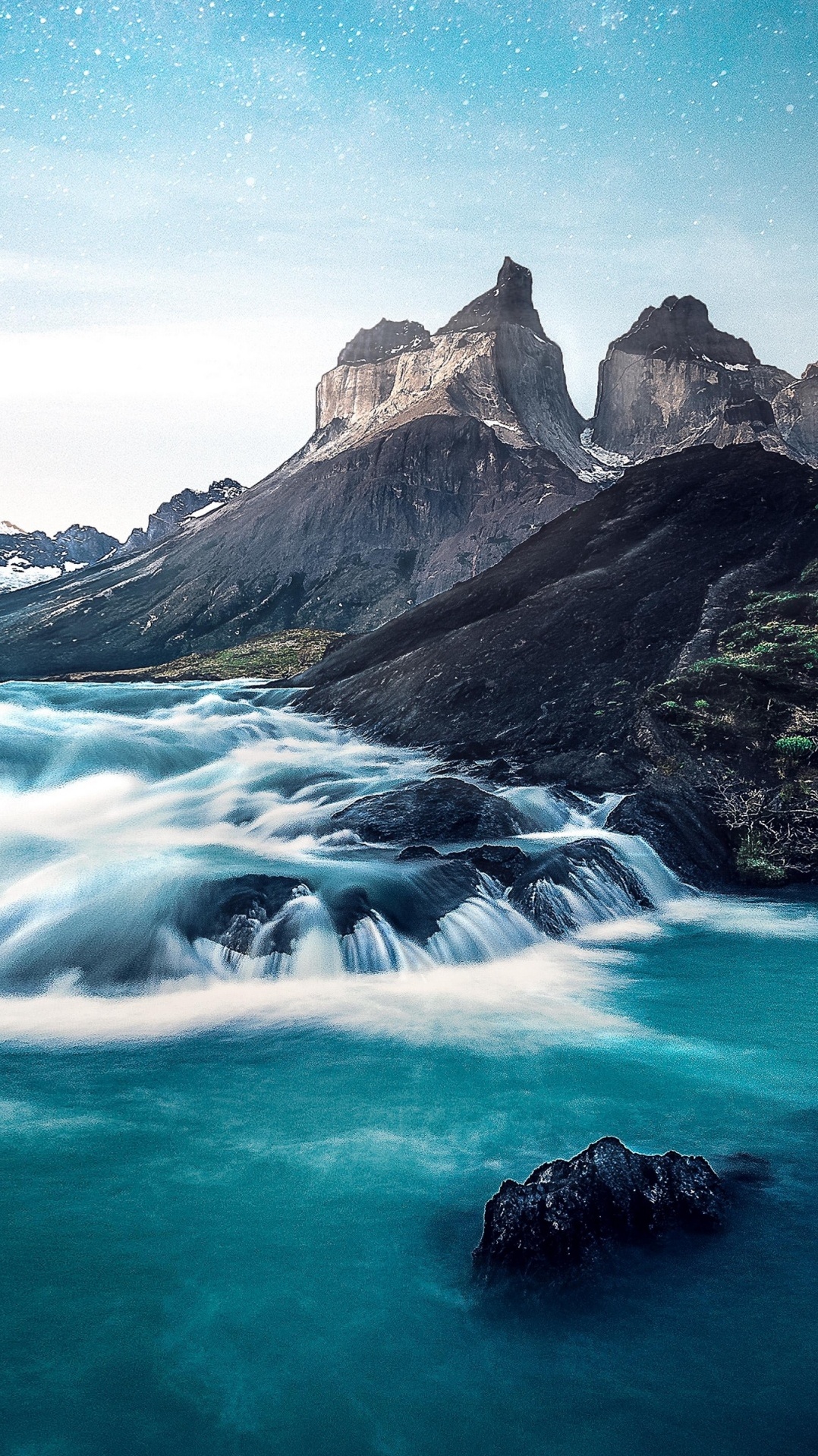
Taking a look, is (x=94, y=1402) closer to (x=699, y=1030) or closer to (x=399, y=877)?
(x=699, y=1030)

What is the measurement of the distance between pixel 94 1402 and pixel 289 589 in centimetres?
10819

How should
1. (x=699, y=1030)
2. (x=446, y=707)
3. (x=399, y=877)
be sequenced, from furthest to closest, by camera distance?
(x=446, y=707) < (x=399, y=877) < (x=699, y=1030)

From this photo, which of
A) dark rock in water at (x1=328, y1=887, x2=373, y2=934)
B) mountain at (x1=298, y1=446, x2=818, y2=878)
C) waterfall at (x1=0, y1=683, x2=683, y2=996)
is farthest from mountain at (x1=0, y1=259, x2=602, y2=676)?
dark rock in water at (x1=328, y1=887, x2=373, y2=934)

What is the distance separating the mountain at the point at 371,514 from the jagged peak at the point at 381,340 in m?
5.36

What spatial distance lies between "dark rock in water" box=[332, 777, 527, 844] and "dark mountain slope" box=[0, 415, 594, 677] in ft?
269

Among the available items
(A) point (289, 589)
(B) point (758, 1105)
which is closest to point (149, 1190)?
(B) point (758, 1105)

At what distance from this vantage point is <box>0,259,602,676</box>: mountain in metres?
105

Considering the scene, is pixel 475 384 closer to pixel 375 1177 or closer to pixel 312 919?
pixel 312 919

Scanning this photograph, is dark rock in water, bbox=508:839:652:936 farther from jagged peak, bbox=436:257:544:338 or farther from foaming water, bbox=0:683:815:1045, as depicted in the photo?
jagged peak, bbox=436:257:544:338

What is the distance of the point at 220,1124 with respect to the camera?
883 cm

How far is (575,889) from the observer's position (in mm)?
15094

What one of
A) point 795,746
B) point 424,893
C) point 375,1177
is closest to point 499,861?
point 424,893

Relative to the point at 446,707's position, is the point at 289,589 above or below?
above

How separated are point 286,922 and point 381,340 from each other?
161 meters
